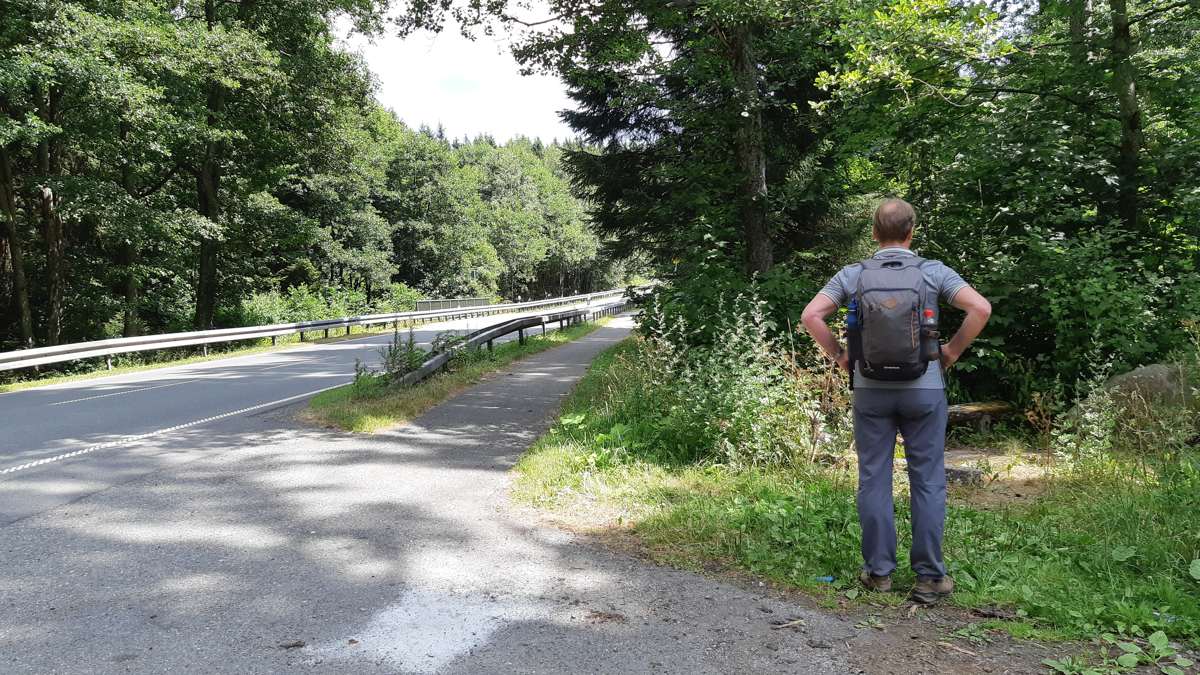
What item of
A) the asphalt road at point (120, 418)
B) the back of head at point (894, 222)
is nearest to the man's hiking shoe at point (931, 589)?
the back of head at point (894, 222)

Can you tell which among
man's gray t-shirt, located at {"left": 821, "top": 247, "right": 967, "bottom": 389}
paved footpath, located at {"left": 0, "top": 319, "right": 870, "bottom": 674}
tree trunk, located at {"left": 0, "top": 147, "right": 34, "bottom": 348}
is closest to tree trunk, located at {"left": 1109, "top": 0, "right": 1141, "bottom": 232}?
man's gray t-shirt, located at {"left": 821, "top": 247, "right": 967, "bottom": 389}

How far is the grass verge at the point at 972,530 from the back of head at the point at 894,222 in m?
1.82

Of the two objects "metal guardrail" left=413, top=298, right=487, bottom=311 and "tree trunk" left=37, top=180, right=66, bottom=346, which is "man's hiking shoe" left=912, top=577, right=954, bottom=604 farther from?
"metal guardrail" left=413, top=298, right=487, bottom=311

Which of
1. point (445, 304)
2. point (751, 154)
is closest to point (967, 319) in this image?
point (751, 154)

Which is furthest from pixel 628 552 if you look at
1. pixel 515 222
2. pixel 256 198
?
pixel 515 222

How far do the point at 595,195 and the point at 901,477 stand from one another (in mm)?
13151

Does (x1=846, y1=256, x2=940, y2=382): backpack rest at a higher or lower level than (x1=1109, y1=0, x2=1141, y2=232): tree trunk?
lower

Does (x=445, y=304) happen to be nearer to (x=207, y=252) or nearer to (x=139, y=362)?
(x=207, y=252)

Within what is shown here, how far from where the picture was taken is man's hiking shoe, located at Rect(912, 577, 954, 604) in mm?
3523

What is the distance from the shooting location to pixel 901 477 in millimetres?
5777

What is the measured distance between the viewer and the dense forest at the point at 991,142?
786cm

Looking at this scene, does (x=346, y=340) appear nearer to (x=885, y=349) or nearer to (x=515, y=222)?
(x=885, y=349)

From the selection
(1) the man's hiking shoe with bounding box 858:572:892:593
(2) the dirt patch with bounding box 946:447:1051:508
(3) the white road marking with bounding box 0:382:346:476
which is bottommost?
(2) the dirt patch with bounding box 946:447:1051:508

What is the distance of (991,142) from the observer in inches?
344
